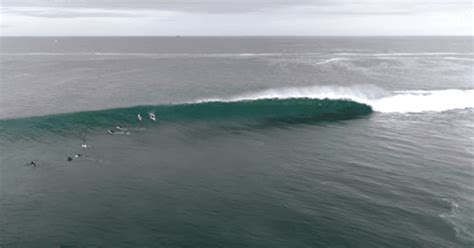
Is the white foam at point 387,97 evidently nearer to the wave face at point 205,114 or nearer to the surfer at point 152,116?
the wave face at point 205,114

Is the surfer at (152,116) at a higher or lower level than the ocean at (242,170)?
higher

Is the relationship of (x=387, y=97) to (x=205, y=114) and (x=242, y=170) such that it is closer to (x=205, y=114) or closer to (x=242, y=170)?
(x=205, y=114)

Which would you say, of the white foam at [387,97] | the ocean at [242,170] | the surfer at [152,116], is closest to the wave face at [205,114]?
the ocean at [242,170]

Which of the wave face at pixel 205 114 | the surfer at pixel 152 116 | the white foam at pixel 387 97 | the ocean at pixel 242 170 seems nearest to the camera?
the ocean at pixel 242 170

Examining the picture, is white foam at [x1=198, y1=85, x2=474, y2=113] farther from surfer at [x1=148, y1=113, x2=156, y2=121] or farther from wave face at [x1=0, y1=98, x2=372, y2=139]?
surfer at [x1=148, y1=113, x2=156, y2=121]

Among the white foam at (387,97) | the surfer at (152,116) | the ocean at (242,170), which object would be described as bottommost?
the ocean at (242,170)

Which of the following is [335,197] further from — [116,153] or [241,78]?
[241,78]

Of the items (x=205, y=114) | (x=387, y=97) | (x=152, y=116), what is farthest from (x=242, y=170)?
(x=387, y=97)
